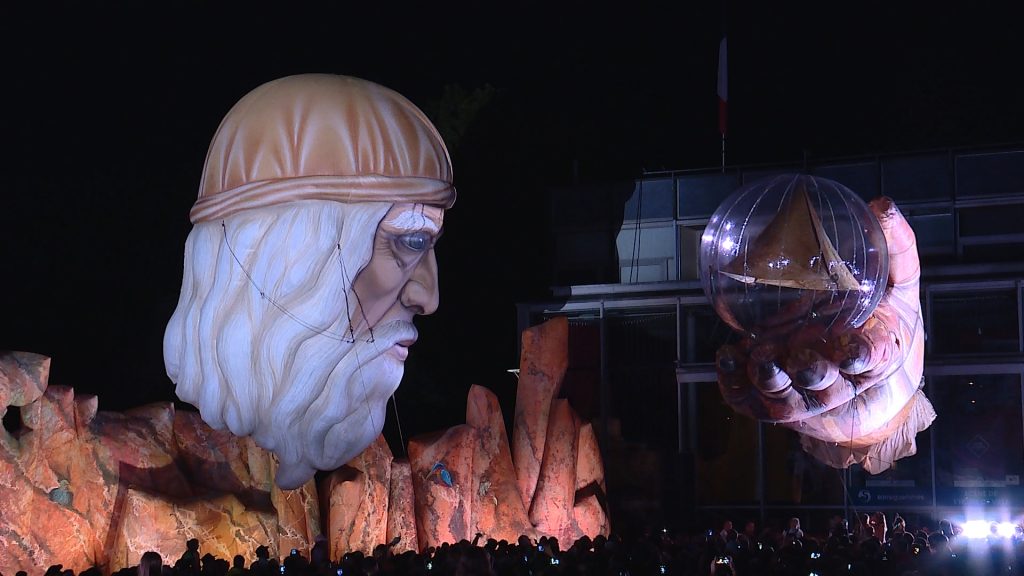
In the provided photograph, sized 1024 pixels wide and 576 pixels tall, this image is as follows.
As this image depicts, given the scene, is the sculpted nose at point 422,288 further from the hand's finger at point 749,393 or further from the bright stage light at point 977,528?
the bright stage light at point 977,528

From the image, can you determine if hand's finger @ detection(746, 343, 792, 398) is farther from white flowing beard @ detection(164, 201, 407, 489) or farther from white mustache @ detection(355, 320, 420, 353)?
white mustache @ detection(355, 320, 420, 353)

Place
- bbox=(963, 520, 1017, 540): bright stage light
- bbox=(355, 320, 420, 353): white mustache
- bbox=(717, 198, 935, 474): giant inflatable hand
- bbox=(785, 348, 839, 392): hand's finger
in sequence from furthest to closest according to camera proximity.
→ bbox=(963, 520, 1017, 540): bright stage light
bbox=(717, 198, 935, 474): giant inflatable hand
bbox=(785, 348, 839, 392): hand's finger
bbox=(355, 320, 420, 353): white mustache

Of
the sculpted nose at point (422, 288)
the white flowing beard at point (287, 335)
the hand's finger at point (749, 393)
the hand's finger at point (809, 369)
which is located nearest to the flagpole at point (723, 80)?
the hand's finger at point (749, 393)

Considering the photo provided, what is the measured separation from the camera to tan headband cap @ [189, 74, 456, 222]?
36.4ft

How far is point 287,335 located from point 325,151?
1.46 metres

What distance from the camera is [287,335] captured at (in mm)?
11203

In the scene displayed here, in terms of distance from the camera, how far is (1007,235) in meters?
23.5

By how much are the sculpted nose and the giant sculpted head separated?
0.4 inches

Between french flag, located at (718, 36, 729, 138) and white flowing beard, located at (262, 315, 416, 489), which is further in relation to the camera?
french flag, located at (718, 36, 729, 138)

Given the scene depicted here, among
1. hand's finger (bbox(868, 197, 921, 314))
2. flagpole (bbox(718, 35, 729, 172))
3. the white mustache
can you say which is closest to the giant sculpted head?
the white mustache

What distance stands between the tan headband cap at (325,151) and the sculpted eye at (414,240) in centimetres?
29

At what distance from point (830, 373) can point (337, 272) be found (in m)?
6.72

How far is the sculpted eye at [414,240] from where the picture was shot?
1130 cm

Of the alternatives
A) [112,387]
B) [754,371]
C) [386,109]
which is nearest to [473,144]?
[112,387]
